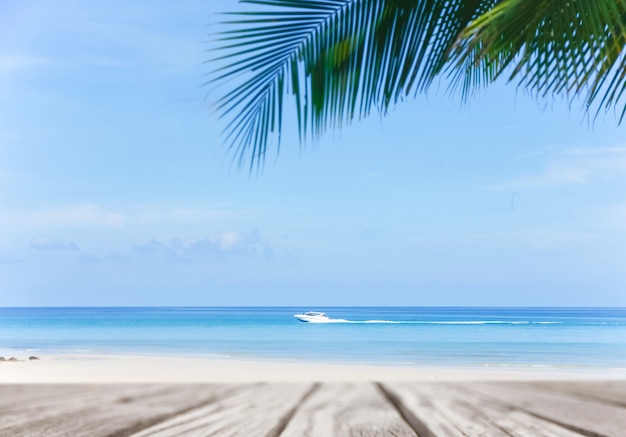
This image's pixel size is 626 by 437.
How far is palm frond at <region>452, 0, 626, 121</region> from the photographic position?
2.53ft

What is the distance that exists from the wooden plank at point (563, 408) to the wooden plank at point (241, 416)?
0.33 meters

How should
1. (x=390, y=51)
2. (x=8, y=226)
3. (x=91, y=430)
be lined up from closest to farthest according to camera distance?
(x=91, y=430) < (x=390, y=51) < (x=8, y=226)

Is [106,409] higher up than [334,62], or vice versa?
[334,62]

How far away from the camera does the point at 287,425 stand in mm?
978

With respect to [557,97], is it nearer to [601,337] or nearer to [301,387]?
[301,387]

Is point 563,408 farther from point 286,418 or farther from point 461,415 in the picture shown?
point 286,418

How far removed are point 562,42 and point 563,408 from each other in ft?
1.82

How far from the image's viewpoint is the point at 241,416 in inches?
40.7

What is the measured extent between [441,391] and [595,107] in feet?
1.68

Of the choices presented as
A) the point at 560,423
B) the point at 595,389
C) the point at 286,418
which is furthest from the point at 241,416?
the point at 595,389

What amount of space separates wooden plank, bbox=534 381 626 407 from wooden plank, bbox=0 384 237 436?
0.60m

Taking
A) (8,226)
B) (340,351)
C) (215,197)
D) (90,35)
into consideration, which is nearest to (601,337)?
(340,351)

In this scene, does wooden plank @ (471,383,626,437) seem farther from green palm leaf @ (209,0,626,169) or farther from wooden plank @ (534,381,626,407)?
green palm leaf @ (209,0,626,169)

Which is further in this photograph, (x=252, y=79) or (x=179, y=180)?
(x=179, y=180)
